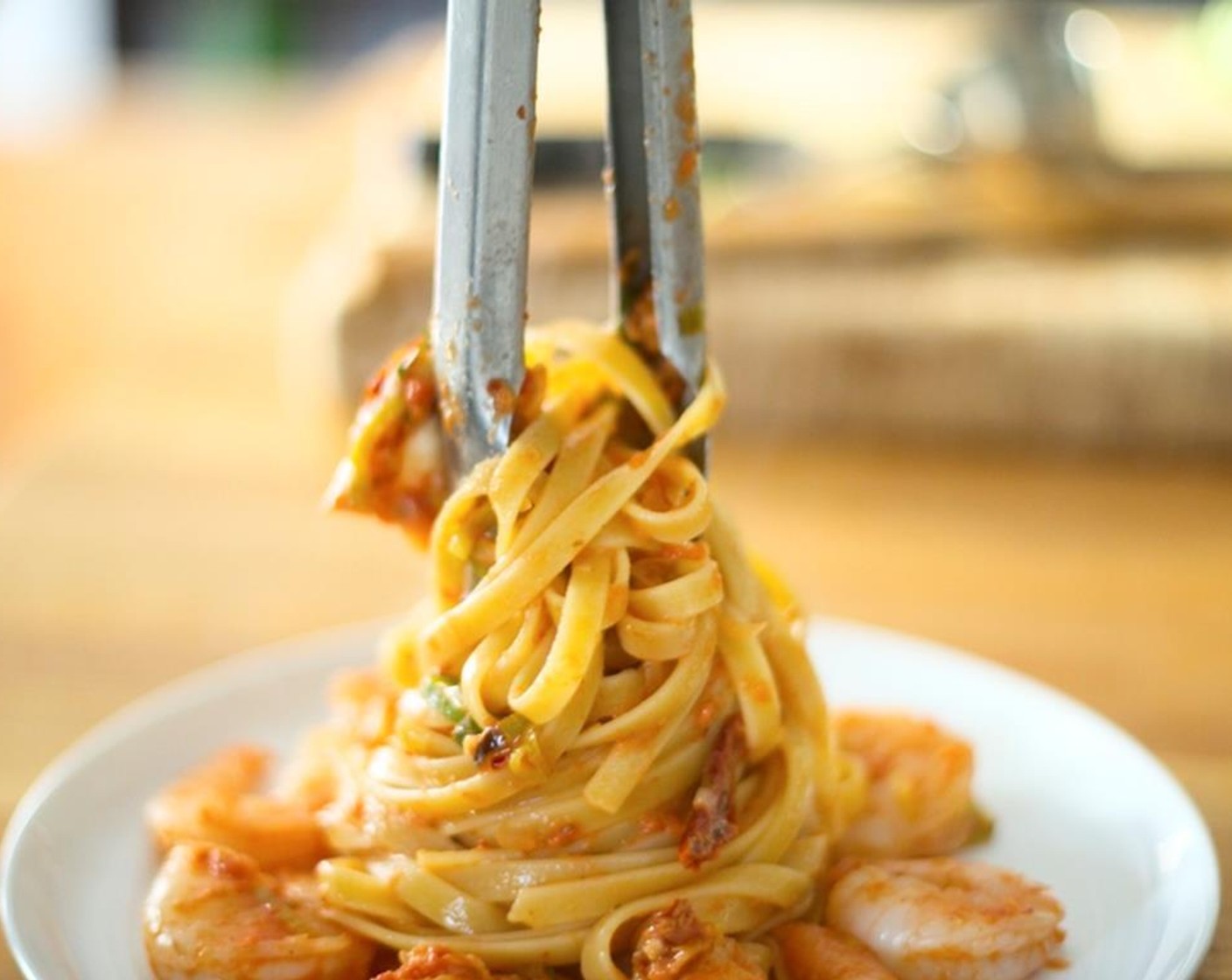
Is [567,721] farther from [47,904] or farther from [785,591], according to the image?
[47,904]

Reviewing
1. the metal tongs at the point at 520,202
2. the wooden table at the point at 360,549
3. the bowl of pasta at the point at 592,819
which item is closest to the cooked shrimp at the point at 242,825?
the bowl of pasta at the point at 592,819

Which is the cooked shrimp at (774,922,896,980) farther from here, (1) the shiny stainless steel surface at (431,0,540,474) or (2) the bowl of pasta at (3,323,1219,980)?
(1) the shiny stainless steel surface at (431,0,540,474)

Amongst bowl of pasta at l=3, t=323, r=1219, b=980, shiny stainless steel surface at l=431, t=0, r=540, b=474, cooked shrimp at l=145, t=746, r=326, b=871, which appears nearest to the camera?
shiny stainless steel surface at l=431, t=0, r=540, b=474

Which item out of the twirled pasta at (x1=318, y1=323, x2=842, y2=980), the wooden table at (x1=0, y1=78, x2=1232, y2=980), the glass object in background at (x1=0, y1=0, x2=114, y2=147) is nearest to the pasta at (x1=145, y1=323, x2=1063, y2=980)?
the twirled pasta at (x1=318, y1=323, x2=842, y2=980)

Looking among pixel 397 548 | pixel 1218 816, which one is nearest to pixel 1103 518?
pixel 1218 816

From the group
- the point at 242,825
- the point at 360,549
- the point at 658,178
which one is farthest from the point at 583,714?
the point at 360,549

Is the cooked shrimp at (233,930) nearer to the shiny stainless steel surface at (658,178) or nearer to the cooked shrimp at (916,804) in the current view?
the cooked shrimp at (916,804)

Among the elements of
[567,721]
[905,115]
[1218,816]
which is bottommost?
[1218,816]
